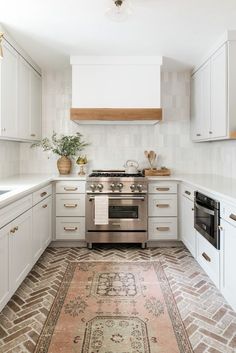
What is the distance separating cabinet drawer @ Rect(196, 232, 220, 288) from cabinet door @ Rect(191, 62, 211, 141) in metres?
1.28

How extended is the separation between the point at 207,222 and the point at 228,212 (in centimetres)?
46

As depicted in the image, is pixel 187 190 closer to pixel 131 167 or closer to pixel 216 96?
pixel 131 167

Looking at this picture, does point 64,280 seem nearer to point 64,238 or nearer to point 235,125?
point 64,238

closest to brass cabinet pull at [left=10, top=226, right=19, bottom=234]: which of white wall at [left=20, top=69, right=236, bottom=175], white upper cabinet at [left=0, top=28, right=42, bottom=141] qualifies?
white upper cabinet at [left=0, top=28, right=42, bottom=141]

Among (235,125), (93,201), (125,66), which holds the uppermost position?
(125,66)

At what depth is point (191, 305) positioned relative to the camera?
7.72 ft

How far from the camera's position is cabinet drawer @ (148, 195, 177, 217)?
147 inches

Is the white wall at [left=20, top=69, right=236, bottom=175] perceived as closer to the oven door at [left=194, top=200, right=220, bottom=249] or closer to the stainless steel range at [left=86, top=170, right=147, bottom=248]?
the stainless steel range at [left=86, top=170, right=147, bottom=248]

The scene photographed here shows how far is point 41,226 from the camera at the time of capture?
320 cm

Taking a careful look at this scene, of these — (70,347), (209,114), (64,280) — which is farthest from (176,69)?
(70,347)

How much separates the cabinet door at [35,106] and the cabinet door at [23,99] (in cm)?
13

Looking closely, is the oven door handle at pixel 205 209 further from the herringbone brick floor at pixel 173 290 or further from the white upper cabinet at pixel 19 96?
the white upper cabinet at pixel 19 96

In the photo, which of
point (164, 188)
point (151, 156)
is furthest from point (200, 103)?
point (164, 188)

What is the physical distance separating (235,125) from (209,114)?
58cm
